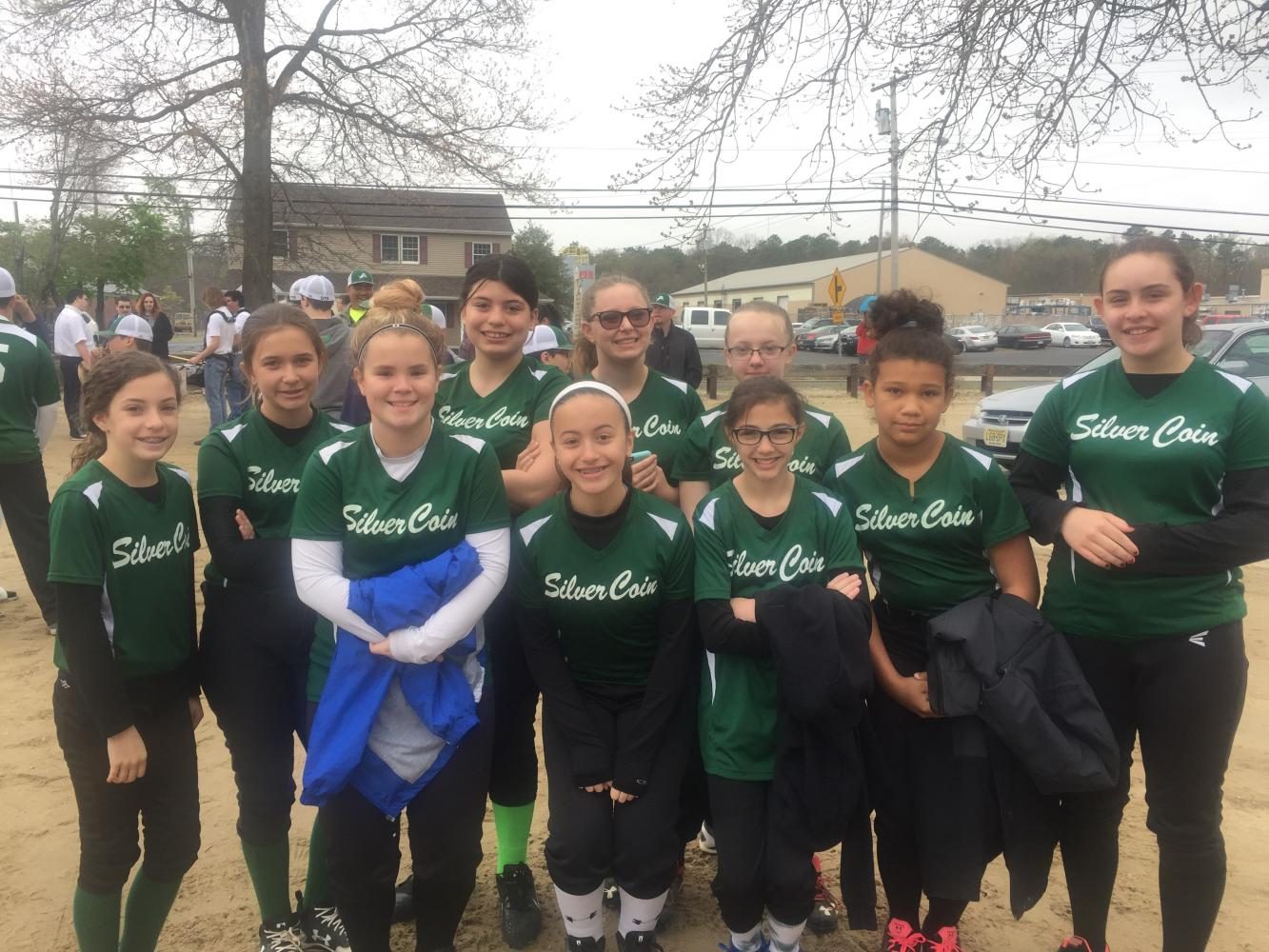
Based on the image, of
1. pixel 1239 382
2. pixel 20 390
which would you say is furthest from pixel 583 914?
pixel 20 390

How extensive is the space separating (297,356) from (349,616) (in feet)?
2.87

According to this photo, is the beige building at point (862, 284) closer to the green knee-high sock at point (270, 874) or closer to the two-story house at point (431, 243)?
the two-story house at point (431, 243)

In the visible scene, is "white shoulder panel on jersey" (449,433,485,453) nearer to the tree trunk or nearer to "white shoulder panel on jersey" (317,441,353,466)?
"white shoulder panel on jersey" (317,441,353,466)

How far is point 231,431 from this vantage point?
A: 8.70ft

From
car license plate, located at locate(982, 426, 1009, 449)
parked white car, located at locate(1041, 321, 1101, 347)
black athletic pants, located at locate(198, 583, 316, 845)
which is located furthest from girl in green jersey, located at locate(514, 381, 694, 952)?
parked white car, located at locate(1041, 321, 1101, 347)

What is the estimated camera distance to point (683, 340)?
8.34 m

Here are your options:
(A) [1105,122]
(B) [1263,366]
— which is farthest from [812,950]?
(B) [1263,366]

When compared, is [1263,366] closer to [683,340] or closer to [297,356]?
[683,340]

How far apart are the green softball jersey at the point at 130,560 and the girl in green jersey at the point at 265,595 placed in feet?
0.31

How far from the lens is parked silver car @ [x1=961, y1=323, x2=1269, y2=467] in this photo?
30.0 feet

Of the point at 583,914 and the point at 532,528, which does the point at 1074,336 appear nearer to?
the point at 532,528

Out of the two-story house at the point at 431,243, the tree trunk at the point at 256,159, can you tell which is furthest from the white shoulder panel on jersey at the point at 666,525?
the two-story house at the point at 431,243

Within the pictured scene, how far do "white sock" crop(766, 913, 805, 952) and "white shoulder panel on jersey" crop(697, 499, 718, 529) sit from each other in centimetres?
117

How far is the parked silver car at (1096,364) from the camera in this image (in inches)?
360
